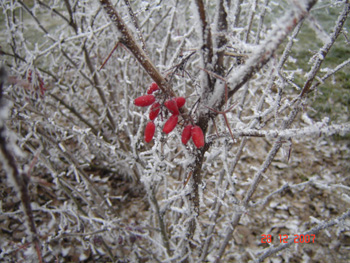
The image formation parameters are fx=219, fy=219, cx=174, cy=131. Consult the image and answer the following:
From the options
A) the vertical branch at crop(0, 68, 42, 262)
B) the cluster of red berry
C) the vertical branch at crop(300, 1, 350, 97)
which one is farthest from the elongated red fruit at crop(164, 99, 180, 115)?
the vertical branch at crop(300, 1, 350, 97)

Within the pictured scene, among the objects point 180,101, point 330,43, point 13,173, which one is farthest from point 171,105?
point 330,43

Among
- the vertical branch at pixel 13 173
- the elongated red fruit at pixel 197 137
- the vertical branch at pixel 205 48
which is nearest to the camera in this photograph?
the vertical branch at pixel 13 173

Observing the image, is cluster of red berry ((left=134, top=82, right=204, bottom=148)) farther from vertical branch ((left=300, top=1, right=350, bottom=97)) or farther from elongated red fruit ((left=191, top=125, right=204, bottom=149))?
vertical branch ((left=300, top=1, right=350, bottom=97))

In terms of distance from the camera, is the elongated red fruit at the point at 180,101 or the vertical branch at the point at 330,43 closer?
the elongated red fruit at the point at 180,101

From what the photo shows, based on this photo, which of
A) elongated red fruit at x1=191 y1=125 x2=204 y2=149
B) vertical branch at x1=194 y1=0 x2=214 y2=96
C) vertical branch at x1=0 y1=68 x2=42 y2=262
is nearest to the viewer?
vertical branch at x1=0 y1=68 x2=42 y2=262

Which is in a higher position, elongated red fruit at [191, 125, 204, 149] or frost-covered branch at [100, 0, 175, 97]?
frost-covered branch at [100, 0, 175, 97]

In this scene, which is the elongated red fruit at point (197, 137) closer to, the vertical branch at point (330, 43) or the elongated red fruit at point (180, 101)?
the elongated red fruit at point (180, 101)

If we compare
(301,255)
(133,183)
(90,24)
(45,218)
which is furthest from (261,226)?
(90,24)

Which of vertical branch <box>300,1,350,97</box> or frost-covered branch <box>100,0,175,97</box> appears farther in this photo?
vertical branch <box>300,1,350,97</box>

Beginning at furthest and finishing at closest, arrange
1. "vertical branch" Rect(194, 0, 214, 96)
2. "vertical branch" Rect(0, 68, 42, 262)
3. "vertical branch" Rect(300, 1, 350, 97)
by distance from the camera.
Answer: "vertical branch" Rect(300, 1, 350, 97), "vertical branch" Rect(194, 0, 214, 96), "vertical branch" Rect(0, 68, 42, 262)

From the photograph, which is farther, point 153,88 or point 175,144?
point 175,144

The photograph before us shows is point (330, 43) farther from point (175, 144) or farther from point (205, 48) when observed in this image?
point (175, 144)

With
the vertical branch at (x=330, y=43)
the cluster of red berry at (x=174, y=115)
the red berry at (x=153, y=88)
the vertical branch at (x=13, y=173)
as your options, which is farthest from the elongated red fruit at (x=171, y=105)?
the vertical branch at (x=330, y=43)
